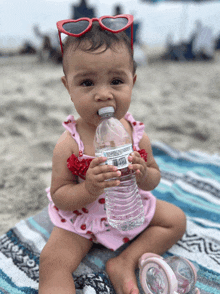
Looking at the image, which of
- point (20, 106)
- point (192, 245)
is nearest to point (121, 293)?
point (192, 245)

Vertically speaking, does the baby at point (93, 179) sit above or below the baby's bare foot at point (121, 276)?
above

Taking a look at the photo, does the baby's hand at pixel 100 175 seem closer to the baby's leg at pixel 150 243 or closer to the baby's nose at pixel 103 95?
the baby's nose at pixel 103 95

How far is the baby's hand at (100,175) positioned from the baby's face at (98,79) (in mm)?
239

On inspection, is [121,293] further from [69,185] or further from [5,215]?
[5,215]

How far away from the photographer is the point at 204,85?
5164mm

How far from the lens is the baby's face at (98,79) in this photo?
45.7 inches

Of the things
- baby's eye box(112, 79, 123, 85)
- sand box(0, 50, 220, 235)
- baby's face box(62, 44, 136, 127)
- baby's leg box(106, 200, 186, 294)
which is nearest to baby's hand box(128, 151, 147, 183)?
baby's face box(62, 44, 136, 127)

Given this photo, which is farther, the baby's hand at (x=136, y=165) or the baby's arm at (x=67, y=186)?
the baby's arm at (x=67, y=186)

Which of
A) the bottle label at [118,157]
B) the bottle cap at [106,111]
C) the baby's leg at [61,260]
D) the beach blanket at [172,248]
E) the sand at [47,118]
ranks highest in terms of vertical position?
the bottle cap at [106,111]

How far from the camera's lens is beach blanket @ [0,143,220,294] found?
137cm

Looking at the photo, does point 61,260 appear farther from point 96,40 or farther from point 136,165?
point 96,40

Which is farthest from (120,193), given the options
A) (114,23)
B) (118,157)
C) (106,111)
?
(114,23)

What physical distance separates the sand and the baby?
65cm

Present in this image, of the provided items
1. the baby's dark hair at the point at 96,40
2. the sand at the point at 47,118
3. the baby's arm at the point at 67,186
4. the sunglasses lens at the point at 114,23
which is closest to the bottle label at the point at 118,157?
the baby's arm at the point at 67,186
